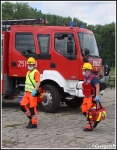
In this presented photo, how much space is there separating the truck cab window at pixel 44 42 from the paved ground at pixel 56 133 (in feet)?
6.47

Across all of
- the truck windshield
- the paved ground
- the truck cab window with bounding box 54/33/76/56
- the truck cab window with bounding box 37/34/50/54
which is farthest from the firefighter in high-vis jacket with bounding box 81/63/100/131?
the truck cab window with bounding box 37/34/50/54

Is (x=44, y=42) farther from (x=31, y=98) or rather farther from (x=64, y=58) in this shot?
(x=31, y=98)

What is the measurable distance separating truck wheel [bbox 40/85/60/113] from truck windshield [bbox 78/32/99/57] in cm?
150

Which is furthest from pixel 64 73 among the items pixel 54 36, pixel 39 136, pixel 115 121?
pixel 39 136

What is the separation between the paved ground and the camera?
620 centimetres

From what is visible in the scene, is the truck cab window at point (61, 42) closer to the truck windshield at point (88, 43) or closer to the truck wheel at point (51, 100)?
the truck windshield at point (88, 43)

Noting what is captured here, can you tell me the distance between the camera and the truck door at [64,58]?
9648 mm

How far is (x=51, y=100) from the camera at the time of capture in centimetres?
980

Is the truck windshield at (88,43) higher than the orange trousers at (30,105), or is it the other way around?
the truck windshield at (88,43)

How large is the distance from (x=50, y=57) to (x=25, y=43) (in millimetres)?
1014

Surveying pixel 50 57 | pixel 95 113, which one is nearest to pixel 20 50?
pixel 50 57

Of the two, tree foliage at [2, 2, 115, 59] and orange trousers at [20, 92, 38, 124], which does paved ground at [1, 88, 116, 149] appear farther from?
tree foliage at [2, 2, 115, 59]

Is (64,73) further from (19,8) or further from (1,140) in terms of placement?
(19,8)

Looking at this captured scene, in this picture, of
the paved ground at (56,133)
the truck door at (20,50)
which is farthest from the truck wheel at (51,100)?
the truck door at (20,50)
